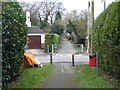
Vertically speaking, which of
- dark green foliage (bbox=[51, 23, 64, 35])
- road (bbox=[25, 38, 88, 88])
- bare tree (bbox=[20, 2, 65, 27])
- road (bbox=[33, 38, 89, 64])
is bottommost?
road (bbox=[25, 38, 88, 88])

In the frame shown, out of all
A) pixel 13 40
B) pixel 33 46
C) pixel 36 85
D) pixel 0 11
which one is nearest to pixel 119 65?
pixel 36 85

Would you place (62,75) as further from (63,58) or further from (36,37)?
(36,37)

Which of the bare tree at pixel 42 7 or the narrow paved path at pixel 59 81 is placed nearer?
the narrow paved path at pixel 59 81

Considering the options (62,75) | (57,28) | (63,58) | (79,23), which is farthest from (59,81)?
(57,28)

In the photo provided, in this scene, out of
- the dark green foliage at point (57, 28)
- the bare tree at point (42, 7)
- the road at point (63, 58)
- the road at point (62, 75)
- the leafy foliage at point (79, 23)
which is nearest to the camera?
the road at point (62, 75)

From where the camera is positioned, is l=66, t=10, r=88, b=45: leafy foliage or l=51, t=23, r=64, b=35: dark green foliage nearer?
l=66, t=10, r=88, b=45: leafy foliage

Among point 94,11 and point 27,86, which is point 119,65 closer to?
point 27,86

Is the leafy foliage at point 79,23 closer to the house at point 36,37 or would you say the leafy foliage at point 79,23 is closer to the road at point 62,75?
the road at point 62,75

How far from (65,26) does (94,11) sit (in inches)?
658

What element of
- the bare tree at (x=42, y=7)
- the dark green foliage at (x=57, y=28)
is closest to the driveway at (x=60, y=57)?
the bare tree at (x=42, y=7)

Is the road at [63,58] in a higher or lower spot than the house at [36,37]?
lower

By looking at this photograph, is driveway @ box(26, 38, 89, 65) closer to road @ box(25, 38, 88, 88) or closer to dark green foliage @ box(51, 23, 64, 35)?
road @ box(25, 38, 88, 88)

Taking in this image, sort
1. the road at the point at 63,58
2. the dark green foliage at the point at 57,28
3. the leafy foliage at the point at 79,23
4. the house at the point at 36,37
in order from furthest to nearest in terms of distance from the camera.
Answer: the dark green foliage at the point at 57,28, the leafy foliage at the point at 79,23, the house at the point at 36,37, the road at the point at 63,58

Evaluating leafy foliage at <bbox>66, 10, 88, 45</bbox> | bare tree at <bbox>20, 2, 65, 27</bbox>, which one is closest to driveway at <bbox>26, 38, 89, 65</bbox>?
leafy foliage at <bbox>66, 10, 88, 45</bbox>
